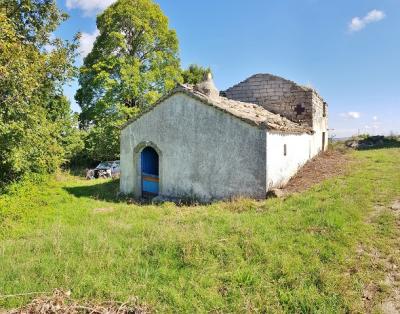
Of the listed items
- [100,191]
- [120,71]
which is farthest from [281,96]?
[100,191]

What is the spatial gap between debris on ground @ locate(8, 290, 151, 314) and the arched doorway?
8.94 metres

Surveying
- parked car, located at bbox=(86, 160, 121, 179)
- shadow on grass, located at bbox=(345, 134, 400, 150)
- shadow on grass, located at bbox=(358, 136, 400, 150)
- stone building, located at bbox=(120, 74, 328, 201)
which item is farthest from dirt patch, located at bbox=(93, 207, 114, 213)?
shadow on grass, located at bbox=(358, 136, 400, 150)

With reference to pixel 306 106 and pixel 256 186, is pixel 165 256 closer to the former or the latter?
pixel 256 186

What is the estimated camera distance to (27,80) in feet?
35.3

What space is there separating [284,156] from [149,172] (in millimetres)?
5807

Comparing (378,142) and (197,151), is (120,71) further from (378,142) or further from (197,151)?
(378,142)

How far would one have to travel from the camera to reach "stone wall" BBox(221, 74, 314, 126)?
18.9m

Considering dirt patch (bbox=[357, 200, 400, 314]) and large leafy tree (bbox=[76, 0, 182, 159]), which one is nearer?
dirt patch (bbox=[357, 200, 400, 314])


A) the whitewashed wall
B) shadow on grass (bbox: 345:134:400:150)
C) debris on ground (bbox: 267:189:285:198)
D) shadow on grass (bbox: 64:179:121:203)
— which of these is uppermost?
shadow on grass (bbox: 345:134:400:150)

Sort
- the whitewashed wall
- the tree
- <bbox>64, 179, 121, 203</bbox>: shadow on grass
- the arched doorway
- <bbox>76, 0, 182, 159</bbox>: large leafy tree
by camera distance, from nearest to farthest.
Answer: the whitewashed wall
<bbox>64, 179, 121, 203</bbox>: shadow on grass
the arched doorway
<bbox>76, 0, 182, 159</bbox>: large leafy tree
the tree

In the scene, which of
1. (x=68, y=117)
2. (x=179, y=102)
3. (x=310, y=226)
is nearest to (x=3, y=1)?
(x=179, y=102)

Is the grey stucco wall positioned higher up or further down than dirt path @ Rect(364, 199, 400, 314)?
higher up

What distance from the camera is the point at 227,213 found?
31.4 feet

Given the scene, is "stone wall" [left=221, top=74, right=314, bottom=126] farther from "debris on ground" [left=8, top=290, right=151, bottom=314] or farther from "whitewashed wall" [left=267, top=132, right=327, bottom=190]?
"debris on ground" [left=8, top=290, right=151, bottom=314]
